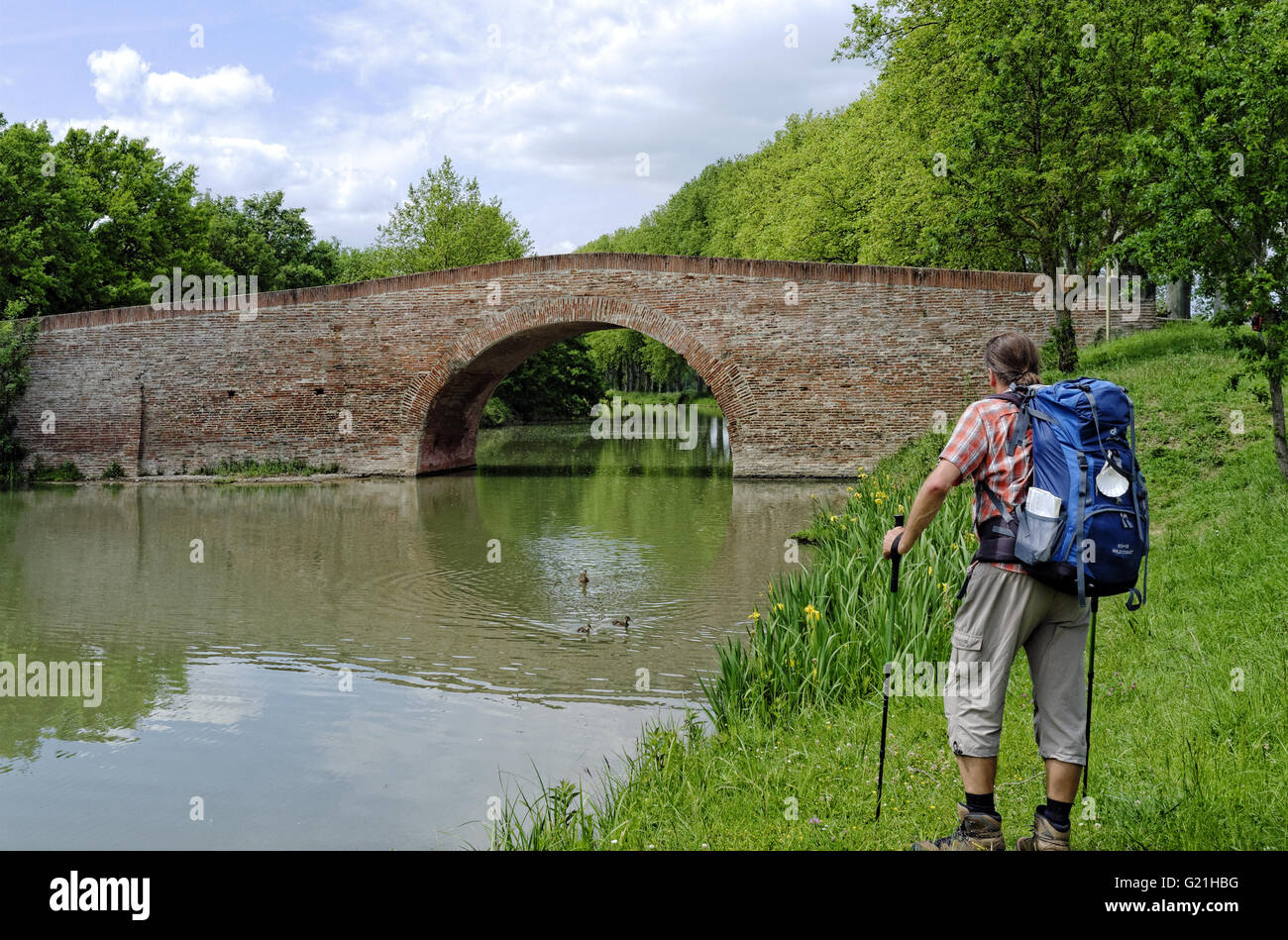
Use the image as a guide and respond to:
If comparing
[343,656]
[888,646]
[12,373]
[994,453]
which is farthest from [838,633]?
[12,373]

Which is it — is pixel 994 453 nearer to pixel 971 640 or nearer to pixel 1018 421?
pixel 1018 421

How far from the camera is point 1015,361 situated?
349cm

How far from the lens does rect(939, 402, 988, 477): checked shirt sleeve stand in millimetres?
3346

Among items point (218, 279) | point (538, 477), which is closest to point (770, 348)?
point (538, 477)

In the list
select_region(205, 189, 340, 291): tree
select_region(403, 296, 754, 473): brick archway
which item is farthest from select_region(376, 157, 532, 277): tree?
select_region(403, 296, 754, 473): brick archway

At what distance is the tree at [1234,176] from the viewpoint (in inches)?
286

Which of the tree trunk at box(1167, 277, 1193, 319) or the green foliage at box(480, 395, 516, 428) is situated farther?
the green foliage at box(480, 395, 516, 428)

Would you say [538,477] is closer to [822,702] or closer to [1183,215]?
[1183,215]

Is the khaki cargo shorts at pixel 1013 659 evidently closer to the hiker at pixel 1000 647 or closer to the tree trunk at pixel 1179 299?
the hiker at pixel 1000 647

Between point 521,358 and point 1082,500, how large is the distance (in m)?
20.1

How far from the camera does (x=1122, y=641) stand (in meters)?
5.80

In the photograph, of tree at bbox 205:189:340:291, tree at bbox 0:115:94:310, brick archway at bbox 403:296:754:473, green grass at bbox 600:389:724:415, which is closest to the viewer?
brick archway at bbox 403:296:754:473

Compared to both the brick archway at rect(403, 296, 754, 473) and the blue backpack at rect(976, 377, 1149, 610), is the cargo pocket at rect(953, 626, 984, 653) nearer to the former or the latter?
the blue backpack at rect(976, 377, 1149, 610)

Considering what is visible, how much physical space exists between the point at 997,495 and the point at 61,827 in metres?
4.29
